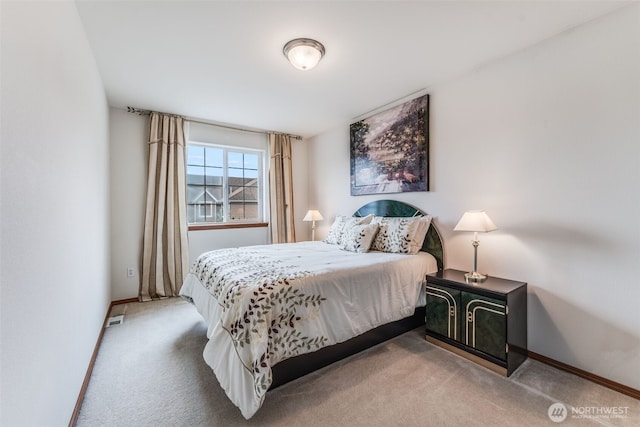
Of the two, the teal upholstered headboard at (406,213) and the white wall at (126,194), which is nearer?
the teal upholstered headboard at (406,213)

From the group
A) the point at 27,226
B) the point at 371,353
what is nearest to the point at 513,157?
the point at 371,353

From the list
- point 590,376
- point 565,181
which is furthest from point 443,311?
point 565,181

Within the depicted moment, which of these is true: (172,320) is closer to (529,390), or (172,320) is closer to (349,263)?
(349,263)

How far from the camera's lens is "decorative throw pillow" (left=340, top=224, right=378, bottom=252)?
9.78 ft

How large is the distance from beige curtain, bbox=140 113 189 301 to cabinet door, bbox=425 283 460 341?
125 inches

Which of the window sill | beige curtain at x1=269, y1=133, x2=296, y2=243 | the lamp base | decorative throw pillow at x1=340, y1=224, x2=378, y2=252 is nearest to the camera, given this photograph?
the lamp base

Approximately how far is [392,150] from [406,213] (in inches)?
31.8

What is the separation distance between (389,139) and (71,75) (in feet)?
9.70

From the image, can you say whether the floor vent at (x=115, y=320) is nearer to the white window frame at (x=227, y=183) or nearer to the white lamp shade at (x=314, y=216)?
the white window frame at (x=227, y=183)

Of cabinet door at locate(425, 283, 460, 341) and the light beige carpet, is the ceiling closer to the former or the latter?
cabinet door at locate(425, 283, 460, 341)

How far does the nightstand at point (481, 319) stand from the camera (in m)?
1.95

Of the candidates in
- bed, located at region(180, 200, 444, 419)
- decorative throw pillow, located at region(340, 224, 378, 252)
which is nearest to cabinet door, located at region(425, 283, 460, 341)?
bed, located at region(180, 200, 444, 419)

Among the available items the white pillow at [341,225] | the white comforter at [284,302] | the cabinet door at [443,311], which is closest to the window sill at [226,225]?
the white comforter at [284,302]

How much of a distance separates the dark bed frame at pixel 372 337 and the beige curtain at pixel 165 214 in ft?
8.36
